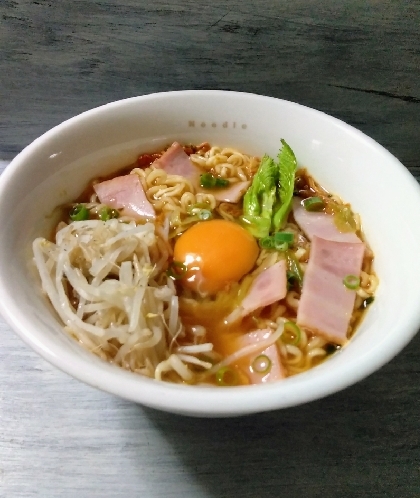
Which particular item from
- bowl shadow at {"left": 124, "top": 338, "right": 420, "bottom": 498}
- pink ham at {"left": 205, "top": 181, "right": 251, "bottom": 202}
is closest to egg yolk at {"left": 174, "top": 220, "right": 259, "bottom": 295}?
pink ham at {"left": 205, "top": 181, "right": 251, "bottom": 202}

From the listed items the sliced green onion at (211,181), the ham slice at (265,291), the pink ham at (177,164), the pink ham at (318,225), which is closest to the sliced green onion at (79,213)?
the pink ham at (177,164)

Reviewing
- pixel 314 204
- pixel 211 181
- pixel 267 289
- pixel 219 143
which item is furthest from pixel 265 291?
pixel 219 143

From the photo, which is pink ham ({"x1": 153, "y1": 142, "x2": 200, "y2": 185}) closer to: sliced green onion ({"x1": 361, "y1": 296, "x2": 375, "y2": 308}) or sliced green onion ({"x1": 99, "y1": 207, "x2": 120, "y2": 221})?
sliced green onion ({"x1": 99, "y1": 207, "x2": 120, "y2": 221})

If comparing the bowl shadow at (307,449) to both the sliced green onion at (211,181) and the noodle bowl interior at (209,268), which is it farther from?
the sliced green onion at (211,181)

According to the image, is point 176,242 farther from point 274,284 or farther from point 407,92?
point 407,92

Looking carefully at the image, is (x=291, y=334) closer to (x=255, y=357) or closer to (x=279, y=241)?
(x=255, y=357)

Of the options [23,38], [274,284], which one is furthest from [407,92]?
[23,38]
